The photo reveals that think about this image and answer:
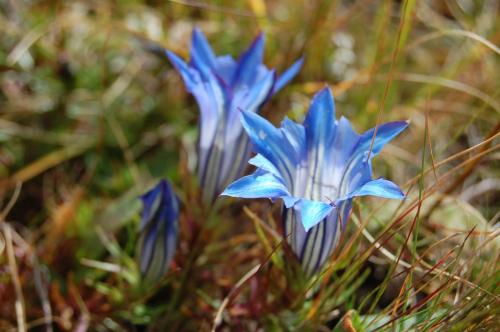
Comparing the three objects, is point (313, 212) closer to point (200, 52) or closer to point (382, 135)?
point (382, 135)

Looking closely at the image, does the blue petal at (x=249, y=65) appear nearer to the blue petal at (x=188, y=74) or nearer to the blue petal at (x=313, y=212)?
the blue petal at (x=188, y=74)

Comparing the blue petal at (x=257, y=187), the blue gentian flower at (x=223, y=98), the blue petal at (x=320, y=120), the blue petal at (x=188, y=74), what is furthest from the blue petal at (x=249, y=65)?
the blue petal at (x=257, y=187)

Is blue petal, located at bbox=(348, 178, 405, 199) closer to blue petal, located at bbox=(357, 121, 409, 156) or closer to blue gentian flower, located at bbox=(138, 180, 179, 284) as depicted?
blue petal, located at bbox=(357, 121, 409, 156)

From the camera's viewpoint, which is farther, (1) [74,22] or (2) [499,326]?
(1) [74,22]

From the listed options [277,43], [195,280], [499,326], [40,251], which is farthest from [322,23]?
[499,326]

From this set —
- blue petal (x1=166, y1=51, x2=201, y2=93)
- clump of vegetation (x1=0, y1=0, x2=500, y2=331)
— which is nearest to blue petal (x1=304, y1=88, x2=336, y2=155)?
clump of vegetation (x1=0, y1=0, x2=500, y2=331)

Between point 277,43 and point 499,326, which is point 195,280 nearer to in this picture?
point 499,326
